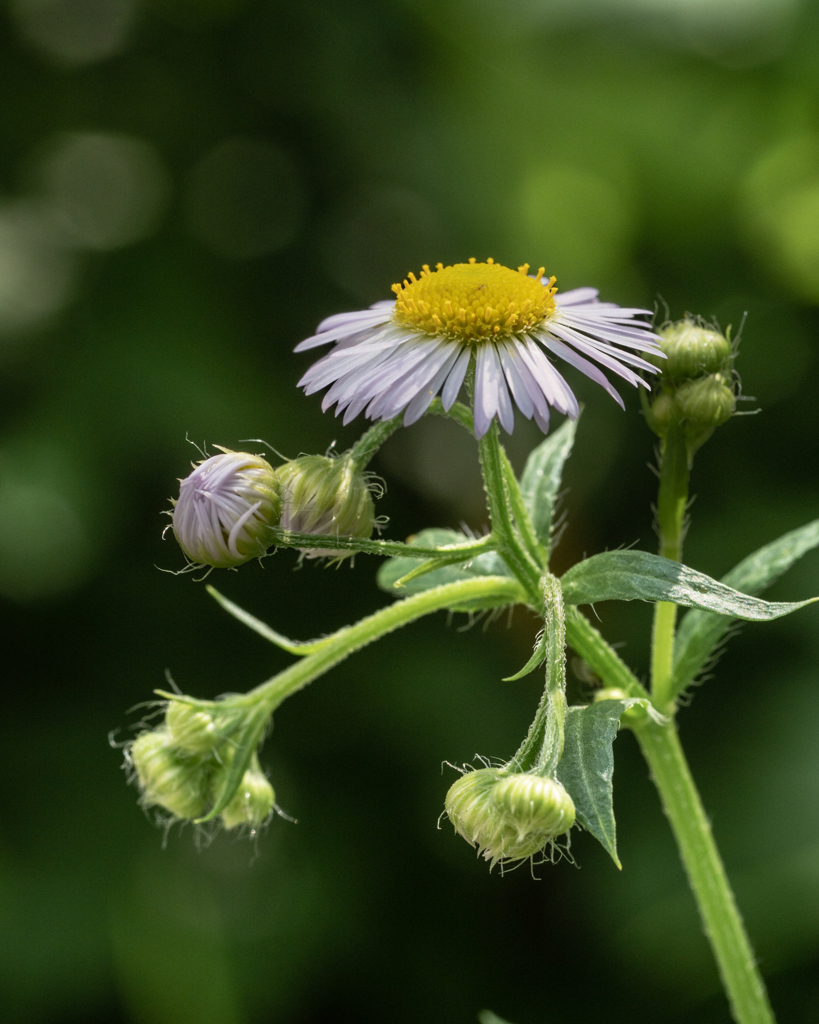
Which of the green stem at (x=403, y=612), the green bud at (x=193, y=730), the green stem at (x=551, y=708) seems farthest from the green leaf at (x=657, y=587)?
the green bud at (x=193, y=730)

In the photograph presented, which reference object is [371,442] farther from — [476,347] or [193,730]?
[193,730]

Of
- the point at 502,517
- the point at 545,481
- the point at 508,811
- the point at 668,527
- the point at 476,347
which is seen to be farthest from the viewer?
the point at 545,481

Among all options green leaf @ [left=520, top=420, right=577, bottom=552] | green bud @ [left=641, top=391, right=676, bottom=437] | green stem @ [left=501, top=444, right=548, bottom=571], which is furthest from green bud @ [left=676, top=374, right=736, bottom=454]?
green stem @ [left=501, top=444, right=548, bottom=571]

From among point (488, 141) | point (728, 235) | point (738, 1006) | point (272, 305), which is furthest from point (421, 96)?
point (738, 1006)

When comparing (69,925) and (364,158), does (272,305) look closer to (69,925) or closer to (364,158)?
(364,158)

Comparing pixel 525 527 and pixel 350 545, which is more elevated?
pixel 525 527

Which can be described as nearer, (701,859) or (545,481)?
(701,859)

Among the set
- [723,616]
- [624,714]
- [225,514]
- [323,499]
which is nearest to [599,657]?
[624,714]
